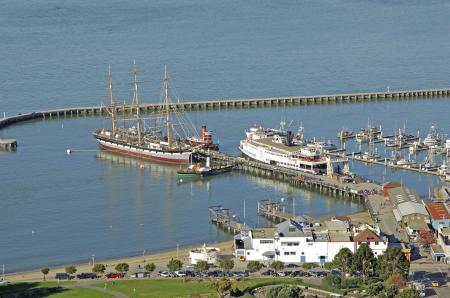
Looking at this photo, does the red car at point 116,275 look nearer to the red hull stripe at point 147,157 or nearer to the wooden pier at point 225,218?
the wooden pier at point 225,218

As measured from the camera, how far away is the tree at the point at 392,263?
179 feet

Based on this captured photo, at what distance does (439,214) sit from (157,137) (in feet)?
98.5

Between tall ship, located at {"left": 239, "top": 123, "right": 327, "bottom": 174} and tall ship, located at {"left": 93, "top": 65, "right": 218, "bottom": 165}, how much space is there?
3.08m

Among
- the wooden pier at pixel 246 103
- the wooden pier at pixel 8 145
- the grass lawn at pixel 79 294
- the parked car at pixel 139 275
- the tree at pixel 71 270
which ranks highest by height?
the wooden pier at pixel 246 103

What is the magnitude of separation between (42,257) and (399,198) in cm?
2031

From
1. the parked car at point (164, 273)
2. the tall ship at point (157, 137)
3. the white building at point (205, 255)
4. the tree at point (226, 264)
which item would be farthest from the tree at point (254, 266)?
the tall ship at point (157, 137)

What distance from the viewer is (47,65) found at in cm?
11800

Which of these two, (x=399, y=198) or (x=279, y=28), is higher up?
(x=279, y=28)

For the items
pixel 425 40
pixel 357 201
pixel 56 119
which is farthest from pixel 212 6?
pixel 357 201

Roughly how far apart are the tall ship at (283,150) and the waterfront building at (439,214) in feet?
45.4

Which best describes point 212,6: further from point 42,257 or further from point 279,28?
point 42,257

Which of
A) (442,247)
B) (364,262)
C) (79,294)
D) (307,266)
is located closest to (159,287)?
(79,294)

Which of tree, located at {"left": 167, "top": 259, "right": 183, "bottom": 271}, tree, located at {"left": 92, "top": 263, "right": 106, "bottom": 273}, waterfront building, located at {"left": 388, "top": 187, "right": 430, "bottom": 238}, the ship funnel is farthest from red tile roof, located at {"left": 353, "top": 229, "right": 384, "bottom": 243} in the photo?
the ship funnel

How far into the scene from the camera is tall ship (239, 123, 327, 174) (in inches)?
3100
